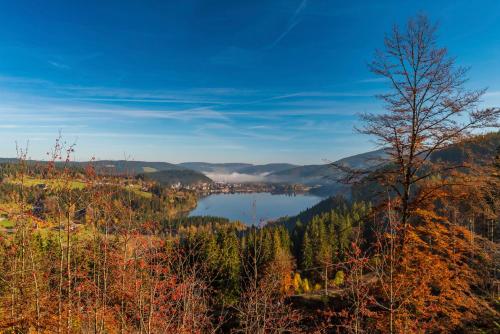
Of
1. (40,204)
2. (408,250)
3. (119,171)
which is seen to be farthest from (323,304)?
(40,204)

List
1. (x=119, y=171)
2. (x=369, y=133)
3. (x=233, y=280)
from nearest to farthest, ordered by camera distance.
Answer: (x=369, y=133)
(x=119, y=171)
(x=233, y=280)

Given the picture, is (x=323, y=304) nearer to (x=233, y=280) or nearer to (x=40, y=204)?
(x=233, y=280)

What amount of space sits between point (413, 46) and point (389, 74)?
3.87 feet

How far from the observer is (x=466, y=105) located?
1041cm

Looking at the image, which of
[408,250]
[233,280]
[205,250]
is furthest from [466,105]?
[233,280]

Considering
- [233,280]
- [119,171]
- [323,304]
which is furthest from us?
[233,280]

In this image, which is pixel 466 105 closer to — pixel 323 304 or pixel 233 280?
pixel 323 304

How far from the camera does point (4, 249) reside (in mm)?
16016

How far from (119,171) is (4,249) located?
8218 millimetres

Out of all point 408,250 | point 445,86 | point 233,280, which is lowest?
point 233,280

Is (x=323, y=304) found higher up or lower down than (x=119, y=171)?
lower down

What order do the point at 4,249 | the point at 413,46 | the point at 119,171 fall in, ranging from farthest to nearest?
the point at 4,249, the point at 119,171, the point at 413,46

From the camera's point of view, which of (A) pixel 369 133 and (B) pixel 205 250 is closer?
(A) pixel 369 133

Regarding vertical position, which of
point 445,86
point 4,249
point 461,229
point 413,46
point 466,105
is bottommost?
point 4,249
